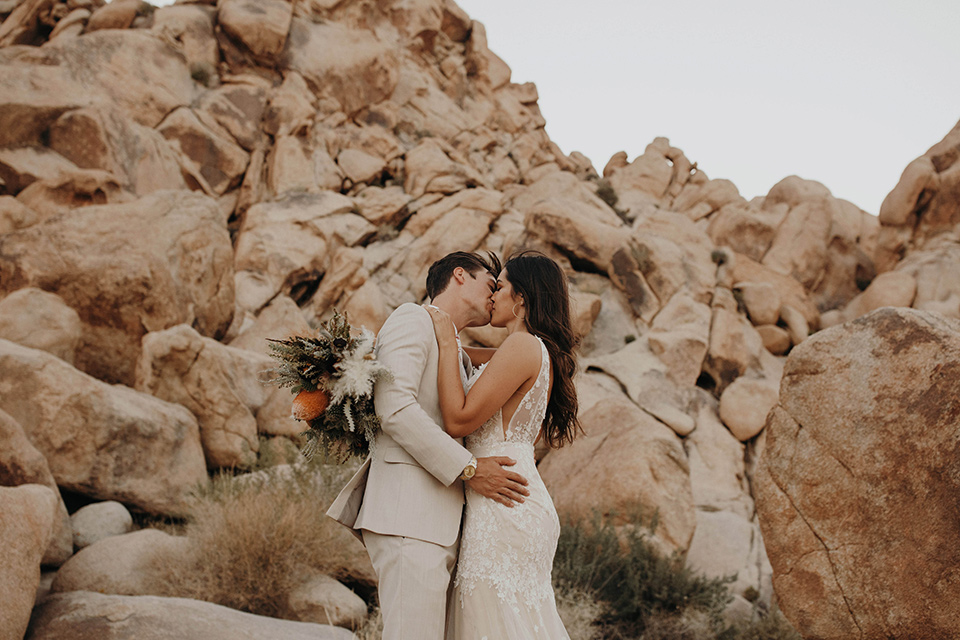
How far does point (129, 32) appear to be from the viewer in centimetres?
2208

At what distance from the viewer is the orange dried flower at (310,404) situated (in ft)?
10.2

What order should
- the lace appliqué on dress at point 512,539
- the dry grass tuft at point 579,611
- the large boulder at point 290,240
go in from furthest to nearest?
1. the large boulder at point 290,240
2. the dry grass tuft at point 579,611
3. the lace appliqué on dress at point 512,539

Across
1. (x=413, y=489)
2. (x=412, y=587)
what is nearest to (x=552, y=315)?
(x=413, y=489)

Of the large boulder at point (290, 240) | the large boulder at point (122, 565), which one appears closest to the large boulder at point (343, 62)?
the large boulder at point (290, 240)

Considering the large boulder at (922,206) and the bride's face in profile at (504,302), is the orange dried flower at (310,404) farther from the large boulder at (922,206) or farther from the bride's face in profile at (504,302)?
the large boulder at (922,206)

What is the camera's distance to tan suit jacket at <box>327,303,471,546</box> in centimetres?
291

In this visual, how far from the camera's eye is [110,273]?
967 centimetres

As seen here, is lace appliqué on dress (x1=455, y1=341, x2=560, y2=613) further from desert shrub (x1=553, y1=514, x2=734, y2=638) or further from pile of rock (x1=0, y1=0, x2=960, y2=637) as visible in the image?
desert shrub (x1=553, y1=514, x2=734, y2=638)

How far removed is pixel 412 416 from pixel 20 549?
328 centimetres

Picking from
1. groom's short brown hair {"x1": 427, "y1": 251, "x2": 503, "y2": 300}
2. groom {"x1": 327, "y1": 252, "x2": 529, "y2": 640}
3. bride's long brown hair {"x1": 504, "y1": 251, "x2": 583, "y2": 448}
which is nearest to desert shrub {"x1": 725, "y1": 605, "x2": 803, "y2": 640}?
bride's long brown hair {"x1": 504, "y1": 251, "x2": 583, "y2": 448}

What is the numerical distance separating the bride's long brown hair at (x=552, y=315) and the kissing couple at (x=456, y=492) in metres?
0.02

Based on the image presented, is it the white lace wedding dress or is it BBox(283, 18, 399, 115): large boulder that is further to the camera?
BBox(283, 18, 399, 115): large boulder

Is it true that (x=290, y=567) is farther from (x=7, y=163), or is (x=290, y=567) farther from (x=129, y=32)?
(x=129, y=32)

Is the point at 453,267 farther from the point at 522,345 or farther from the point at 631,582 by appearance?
the point at 631,582
